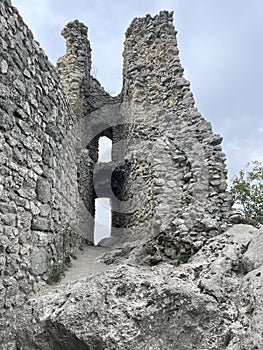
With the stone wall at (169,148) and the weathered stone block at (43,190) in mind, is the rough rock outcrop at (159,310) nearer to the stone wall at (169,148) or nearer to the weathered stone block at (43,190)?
the stone wall at (169,148)

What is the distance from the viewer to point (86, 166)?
32.5ft

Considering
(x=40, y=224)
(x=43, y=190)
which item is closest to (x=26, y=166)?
(x=43, y=190)

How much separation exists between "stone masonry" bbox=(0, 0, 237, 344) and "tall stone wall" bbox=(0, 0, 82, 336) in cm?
1

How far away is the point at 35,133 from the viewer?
4.75 metres

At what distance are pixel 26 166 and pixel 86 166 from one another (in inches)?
216

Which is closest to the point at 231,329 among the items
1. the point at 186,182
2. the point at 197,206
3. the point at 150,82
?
the point at 197,206

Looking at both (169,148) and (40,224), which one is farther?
(169,148)

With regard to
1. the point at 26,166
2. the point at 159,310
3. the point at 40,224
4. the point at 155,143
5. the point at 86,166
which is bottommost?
the point at 159,310

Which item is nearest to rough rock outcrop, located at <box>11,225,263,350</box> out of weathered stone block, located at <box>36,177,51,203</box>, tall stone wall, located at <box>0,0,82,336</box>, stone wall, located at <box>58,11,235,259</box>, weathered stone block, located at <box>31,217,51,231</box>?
tall stone wall, located at <box>0,0,82,336</box>

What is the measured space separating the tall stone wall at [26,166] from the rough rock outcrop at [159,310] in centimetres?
62

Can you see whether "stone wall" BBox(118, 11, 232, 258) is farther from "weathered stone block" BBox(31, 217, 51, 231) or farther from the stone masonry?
"weathered stone block" BBox(31, 217, 51, 231)

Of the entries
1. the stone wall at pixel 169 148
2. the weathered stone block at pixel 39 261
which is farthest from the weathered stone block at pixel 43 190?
the stone wall at pixel 169 148

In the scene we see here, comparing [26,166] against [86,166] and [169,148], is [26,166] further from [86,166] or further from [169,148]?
[86,166]

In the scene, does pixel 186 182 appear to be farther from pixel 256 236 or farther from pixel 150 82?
pixel 150 82
